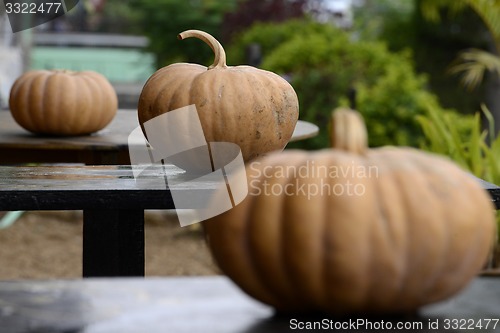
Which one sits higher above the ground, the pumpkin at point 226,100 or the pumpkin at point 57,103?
the pumpkin at point 226,100

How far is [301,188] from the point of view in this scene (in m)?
1.11

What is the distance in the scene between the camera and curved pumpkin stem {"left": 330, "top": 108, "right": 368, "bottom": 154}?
1118 mm

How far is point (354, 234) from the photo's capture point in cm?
104

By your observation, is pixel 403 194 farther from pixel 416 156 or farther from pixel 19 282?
pixel 19 282

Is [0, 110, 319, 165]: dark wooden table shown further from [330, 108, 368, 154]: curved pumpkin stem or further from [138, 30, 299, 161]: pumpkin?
[330, 108, 368, 154]: curved pumpkin stem

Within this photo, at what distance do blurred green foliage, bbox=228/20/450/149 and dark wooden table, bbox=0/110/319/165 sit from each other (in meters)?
2.71

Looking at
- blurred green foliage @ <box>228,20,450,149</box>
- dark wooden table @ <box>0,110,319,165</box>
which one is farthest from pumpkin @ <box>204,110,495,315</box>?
blurred green foliage @ <box>228,20,450,149</box>

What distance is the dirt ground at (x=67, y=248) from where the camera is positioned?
512 cm

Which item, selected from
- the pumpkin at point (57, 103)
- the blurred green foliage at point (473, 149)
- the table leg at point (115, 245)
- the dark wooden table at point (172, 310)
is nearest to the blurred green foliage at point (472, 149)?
the blurred green foliage at point (473, 149)

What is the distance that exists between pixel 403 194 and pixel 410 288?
0.36 feet

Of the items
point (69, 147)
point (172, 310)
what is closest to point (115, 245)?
point (69, 147)

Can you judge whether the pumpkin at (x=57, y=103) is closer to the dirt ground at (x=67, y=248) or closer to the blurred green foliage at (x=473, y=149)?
the blurred green foliage at (x=473, y=149)

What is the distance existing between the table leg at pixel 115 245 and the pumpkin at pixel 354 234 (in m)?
1.25

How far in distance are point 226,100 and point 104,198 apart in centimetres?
35
